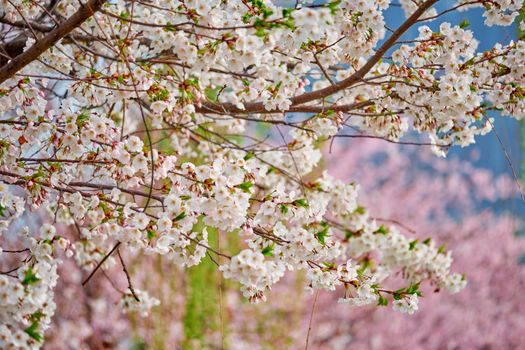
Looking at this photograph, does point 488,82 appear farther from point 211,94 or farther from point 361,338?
point 361,338

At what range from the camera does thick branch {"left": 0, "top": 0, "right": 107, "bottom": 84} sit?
7.54 feet

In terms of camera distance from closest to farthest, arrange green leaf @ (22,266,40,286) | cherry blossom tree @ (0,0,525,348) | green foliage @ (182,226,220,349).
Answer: green leaf @ (22,266,40,286)
cherry blossom tree @ (0,0,525,348)
green foliage @ (182,226,220,349)

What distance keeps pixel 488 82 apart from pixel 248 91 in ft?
3.62

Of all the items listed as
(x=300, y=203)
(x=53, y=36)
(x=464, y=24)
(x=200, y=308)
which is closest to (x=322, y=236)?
(x=300, y=203)

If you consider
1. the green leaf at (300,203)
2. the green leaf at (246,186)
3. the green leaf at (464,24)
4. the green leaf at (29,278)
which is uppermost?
the green leaf at (464,24)

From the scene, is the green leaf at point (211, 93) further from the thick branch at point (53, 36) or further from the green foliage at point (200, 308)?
the green foliage at point (200, 308)

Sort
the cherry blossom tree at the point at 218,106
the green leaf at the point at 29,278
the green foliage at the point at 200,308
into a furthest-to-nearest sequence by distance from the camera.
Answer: the green foliage at the point at 200,308 < the cherry blossom tree at the point at 218,106 < the green leaf at the point at 29,278

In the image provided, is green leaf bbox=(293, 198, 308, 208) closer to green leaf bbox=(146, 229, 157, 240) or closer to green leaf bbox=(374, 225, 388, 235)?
green leaf bbox=(146, 229, 157, 240)

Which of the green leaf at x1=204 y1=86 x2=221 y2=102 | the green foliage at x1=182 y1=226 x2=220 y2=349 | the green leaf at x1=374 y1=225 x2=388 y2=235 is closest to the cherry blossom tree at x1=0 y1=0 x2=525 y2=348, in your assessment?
the green leaf at x1=204 y1=86 x2=221 y2=102

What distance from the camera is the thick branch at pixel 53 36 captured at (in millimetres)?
2297

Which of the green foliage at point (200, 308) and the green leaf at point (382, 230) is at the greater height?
the green foliage at point (200, 308)

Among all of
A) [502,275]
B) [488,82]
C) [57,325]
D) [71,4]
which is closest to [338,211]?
[488,82]

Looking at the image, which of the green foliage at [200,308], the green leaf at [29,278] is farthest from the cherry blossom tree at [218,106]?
the green foliage at [200,308]

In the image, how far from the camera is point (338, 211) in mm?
3768
